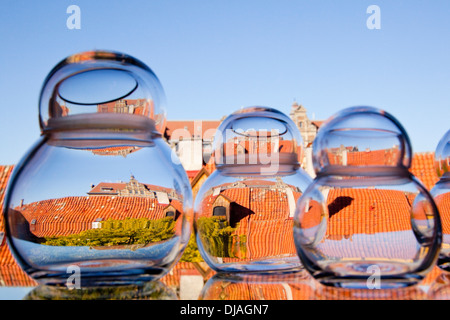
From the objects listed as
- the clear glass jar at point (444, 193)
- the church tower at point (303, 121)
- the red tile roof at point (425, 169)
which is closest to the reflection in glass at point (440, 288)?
the clear glass jar at point (444, 193)

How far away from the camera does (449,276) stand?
1094 millimetres

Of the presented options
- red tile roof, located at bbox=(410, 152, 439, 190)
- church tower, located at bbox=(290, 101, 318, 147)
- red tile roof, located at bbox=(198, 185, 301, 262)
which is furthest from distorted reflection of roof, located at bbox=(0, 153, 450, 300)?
church tower, located at bbox=(290, 101, 318, 147)

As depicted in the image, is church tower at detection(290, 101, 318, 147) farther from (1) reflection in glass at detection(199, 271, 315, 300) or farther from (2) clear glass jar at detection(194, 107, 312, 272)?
(1) reflection in glass at detection(199, 271, 315, 300)

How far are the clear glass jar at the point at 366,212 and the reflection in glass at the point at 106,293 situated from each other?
→ 0.97 ft

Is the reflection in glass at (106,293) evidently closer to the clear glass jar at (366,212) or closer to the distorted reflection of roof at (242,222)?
the distorted reflection of roof at (242,222)

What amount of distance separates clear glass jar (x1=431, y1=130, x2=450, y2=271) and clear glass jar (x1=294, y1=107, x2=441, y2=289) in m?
0.35

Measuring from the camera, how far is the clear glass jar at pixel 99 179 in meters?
0.95

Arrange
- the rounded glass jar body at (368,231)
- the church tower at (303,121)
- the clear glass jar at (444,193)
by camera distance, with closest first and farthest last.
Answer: the rounded glass jar body at (368,231), the clear glass jar at (444,193), the church tower at (303,121)

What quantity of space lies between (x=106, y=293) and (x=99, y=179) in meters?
0.24

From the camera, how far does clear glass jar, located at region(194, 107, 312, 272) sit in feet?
3.74

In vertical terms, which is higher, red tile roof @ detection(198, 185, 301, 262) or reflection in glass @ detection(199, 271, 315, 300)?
red tile roof @ detection(198, 185, 301, 262)
